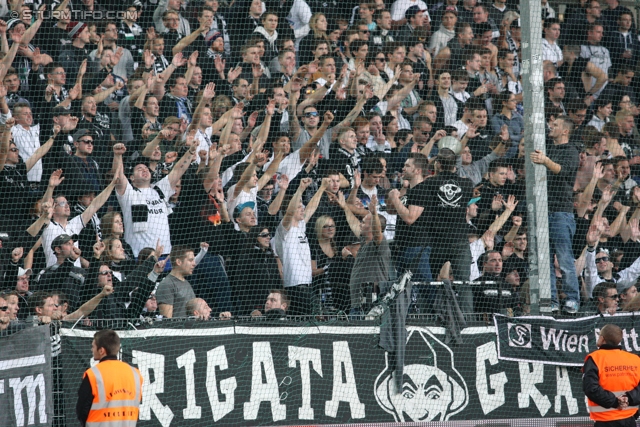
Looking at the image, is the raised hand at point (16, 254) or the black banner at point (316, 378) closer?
the black banner at point (316, 378)

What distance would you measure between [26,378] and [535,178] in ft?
16.5

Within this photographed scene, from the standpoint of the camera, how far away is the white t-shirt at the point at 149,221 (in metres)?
9.84

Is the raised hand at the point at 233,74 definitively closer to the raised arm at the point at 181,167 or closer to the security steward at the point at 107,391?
the raised arm at the point at 181,167

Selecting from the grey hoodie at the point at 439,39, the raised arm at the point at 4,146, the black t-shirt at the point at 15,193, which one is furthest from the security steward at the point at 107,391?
the grey hoodie at the point at 439,39

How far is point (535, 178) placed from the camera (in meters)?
9.37

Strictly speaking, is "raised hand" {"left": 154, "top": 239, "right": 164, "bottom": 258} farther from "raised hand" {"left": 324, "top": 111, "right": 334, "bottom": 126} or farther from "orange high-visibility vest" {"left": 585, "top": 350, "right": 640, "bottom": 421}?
"orange high-visibility vest" {"left": 585, "top": 350, "right": 640, "bottom": 421}

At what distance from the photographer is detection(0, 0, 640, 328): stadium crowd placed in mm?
9570

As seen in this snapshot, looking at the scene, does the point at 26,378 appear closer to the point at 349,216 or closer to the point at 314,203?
the point at 314,203

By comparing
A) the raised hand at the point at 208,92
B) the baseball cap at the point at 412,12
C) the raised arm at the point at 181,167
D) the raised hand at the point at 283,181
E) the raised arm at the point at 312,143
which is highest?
the baseball cap at the point at 412,12

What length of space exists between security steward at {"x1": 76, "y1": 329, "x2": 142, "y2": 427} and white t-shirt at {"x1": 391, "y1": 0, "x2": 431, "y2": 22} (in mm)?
8129

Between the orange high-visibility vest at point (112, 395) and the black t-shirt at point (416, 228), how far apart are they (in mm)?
4522

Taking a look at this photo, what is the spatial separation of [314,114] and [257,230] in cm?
191

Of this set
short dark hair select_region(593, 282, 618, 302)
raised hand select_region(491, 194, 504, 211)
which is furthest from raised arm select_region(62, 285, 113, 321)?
short dark hair select_region(593, 282, 618, 302)

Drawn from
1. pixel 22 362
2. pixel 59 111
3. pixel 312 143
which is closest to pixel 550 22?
→ pixel 312 143
